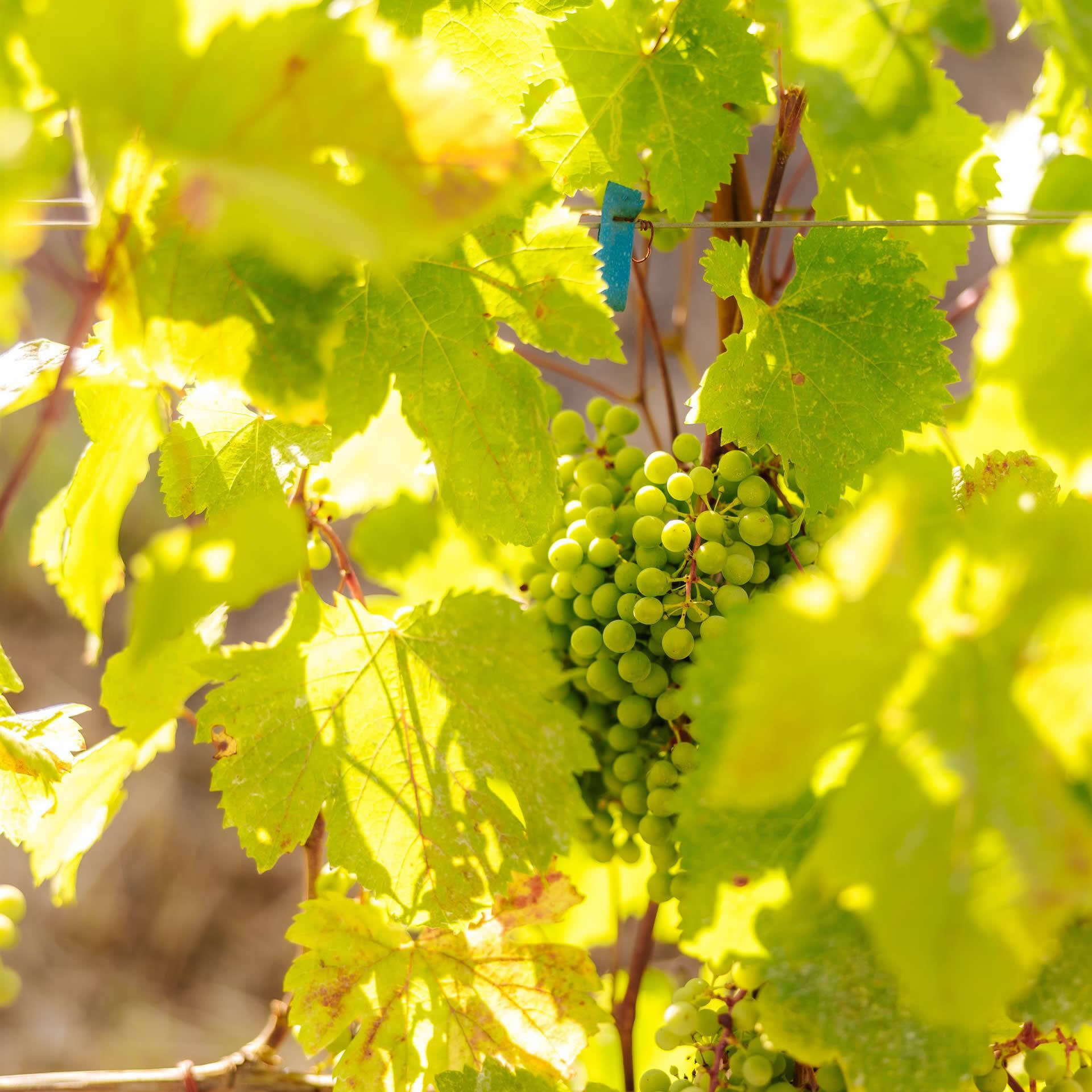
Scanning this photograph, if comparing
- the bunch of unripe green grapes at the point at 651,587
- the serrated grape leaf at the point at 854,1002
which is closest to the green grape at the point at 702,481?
the bunch of unripe green grapes at the point at 651,587

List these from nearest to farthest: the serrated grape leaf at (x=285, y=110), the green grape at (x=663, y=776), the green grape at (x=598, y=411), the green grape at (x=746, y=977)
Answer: the serrated grape leaf at (x=285, y=110) → the green grape at (x=746, y=977) → the green grape at (x=663, y=776) → the green grape at (x=598, y=411)

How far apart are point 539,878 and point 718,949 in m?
0.18

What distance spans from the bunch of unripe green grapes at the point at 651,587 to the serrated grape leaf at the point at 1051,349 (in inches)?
6.6

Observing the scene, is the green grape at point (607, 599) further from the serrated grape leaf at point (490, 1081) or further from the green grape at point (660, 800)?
the serrated grape leaf at point (490, 1081)

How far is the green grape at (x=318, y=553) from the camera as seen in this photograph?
1.87 feet

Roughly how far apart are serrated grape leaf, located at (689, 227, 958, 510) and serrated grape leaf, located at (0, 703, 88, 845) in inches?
15.6

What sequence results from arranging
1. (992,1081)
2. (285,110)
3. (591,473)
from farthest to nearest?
(591,473), (992,1081), (285,110)

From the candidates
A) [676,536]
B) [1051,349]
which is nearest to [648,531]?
[676,536]

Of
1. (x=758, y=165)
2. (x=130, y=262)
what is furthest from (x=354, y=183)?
(x=758, y=165)

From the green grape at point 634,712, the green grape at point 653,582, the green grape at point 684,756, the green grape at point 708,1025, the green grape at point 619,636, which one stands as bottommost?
the green grape at point 708,1025

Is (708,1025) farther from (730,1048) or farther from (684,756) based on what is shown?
(684,756)

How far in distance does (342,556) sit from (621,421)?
0.19 metres

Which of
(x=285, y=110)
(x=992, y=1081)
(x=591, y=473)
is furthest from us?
(x=591, y=473)

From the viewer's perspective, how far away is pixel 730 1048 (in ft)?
1.62
